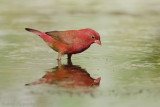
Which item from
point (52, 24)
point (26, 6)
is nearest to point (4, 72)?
point (52, 24)

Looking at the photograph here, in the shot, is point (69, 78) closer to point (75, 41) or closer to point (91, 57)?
point (75, 41)

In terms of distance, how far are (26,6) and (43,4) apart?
619 mm

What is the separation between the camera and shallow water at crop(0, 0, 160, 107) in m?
5.34

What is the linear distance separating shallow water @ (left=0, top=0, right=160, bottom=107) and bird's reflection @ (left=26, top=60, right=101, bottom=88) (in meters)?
0.07

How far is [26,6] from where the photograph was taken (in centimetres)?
1602

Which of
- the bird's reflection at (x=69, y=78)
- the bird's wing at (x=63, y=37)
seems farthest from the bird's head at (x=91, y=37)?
the bird's reflection at (x=69, y=78)

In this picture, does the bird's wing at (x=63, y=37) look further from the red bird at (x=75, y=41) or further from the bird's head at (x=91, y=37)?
the bird's head at (x=91, y=37)

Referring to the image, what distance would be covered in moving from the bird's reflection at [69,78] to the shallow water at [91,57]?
0.22 ft

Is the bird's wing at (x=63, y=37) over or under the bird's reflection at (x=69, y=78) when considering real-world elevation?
over

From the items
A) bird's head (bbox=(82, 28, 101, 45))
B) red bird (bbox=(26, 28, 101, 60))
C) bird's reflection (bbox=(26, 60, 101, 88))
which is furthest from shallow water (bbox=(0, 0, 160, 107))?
bird's head (bbox=(82, 28, 101, 45))

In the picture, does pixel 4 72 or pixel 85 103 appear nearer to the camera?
pixel 85 103

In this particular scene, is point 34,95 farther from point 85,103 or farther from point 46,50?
point 46,50

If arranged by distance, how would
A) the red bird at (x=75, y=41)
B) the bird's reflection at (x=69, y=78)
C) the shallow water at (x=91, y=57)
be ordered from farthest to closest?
the red bird at (x=75, y=41) → the bird's reflection at (x=69, y=78) → the shallow water at (x=91, y=57)

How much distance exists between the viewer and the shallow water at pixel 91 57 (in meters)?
5.34
